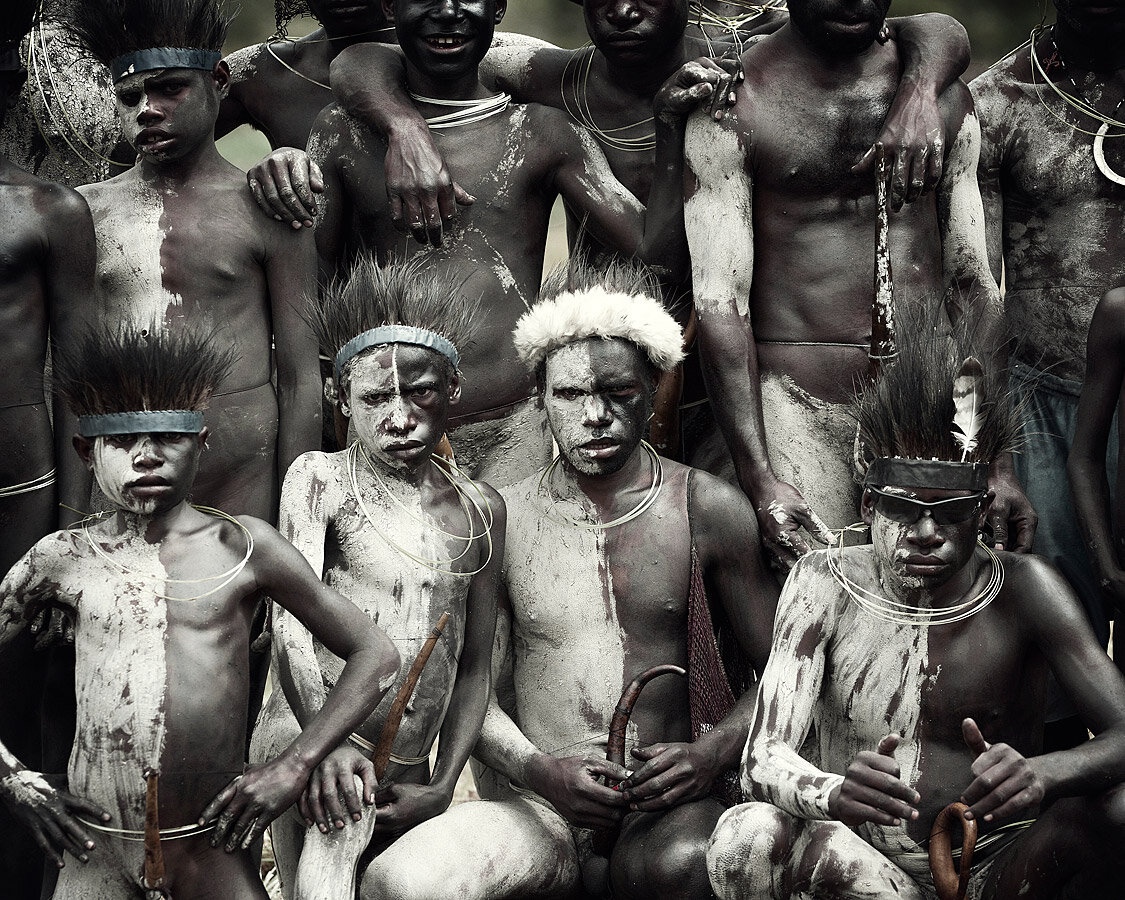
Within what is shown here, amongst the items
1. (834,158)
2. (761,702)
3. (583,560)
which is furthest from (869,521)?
(834,158)

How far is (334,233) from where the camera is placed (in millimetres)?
5297

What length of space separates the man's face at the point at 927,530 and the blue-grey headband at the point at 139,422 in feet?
5.16

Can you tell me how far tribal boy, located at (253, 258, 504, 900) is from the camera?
441 cm

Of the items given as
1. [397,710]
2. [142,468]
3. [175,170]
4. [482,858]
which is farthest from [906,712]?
[175,170]

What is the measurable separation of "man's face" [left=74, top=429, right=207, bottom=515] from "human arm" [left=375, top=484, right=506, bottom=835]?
33.2 inches

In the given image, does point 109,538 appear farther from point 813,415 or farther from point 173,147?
point 813,415

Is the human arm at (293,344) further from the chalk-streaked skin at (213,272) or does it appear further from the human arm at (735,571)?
the human arm at (735,571)

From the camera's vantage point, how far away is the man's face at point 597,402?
459 centimetres

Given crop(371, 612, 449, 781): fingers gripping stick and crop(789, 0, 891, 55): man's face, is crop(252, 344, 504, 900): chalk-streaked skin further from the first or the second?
crop(789, 0, 891, 55): man's face

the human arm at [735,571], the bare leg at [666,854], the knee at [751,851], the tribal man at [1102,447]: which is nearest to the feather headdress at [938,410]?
the human arm at [735,571]

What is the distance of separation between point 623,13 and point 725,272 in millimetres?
867

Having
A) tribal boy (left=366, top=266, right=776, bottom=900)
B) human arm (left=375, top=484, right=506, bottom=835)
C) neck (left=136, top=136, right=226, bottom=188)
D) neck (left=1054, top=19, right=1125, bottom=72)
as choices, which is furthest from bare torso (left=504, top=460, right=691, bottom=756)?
neck (left=1054, top=19, right=1125, bottom=72)

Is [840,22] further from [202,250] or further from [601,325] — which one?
[202,250]

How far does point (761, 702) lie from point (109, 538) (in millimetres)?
1515
